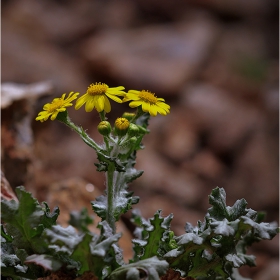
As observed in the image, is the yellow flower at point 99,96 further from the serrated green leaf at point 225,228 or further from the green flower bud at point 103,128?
the serrated green leaf at point 225,228

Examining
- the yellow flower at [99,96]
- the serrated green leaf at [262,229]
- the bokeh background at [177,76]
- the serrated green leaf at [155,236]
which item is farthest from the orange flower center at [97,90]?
the bokeh background at [177,76]

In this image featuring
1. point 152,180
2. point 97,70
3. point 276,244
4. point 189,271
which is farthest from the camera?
point 97,70

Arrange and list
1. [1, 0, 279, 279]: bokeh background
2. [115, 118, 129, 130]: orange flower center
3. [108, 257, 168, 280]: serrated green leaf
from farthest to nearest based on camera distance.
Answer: [1, 0, 279, 279]: bokeh background < [115, 118, 129, 130]: orange flower center < [108, 257, 168, 280]: serrated green leaf

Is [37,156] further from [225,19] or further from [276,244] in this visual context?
[225,19]

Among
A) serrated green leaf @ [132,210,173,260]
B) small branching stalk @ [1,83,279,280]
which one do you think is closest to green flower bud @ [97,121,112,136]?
small branching stalk @ [1,83,279,280]

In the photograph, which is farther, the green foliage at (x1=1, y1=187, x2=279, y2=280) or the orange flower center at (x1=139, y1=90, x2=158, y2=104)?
the orange flower center at (x1=139, y1=90, x2=158, y2=104)

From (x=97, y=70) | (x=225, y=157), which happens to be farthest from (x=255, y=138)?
(x=97, y=70)

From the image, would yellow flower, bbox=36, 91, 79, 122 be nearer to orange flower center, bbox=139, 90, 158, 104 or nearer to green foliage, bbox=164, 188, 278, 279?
orange flower center, bbox=139, 90, 158, 104
